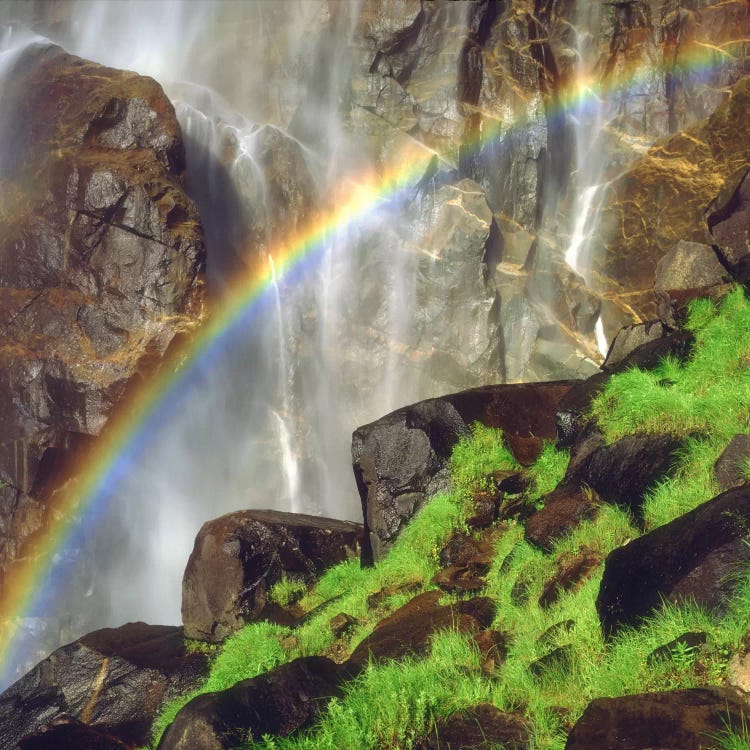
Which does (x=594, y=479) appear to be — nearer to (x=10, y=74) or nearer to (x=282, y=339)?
(x=282, y=339)

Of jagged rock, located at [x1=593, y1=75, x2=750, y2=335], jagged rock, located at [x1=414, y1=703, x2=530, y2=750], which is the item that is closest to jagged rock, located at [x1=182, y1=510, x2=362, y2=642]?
jagged rock, located at [x1=414, y1=703, x2=530, y2=750]

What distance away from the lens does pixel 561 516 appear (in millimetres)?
6320

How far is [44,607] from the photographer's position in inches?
682

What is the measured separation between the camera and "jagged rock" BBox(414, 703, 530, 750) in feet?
11.6

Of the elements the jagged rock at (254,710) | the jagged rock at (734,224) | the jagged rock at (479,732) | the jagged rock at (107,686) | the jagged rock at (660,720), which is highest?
the jagged rock at (734,224)

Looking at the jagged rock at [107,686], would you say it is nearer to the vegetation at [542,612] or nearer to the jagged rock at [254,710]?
the vegetation at [542,612]

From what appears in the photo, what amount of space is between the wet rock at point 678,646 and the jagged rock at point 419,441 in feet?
17.7

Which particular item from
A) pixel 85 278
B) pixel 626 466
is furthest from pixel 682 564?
pixel 85 278

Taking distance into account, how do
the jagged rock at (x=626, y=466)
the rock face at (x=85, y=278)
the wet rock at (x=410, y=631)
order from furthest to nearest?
the rock face at (x=85, y=278) < the jagged rock at (x=626, y=466) < the wet rock at (x=410, y=631)

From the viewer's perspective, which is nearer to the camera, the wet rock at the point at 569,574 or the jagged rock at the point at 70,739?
the wet rock at the point at 569,574

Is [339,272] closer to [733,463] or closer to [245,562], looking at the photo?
[245,562]

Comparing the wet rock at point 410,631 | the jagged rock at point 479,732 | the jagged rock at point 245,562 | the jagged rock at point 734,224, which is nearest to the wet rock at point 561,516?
the wet rock at point 410,631

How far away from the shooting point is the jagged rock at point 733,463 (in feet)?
15.8

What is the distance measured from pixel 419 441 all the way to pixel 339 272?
464 inches
